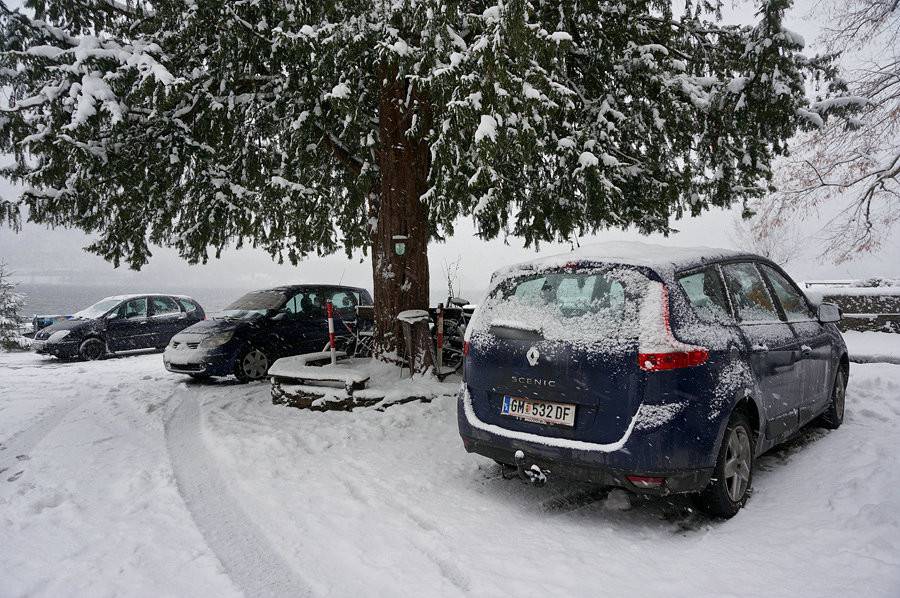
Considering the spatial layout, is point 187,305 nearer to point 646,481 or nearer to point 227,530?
point 227,530

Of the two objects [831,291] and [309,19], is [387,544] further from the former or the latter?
[831,291]

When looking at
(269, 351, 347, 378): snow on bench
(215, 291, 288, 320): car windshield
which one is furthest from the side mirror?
(215, 291, 288, 320): car windshield

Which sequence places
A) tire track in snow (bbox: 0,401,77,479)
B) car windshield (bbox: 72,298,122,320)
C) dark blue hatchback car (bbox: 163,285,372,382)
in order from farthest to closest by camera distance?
car windshield (bbox: 72,298,122,320)
dark blue hatchback car (bbox: 163,285,372,382)
tire track in snow (bbox: 0,401,77,479)

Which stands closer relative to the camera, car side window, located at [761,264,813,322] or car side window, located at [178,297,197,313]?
car side window, located at [761,264,813,322]

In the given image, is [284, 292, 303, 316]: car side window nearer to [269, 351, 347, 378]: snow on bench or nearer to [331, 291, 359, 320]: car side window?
[331, 291, 359, 320]: car side window

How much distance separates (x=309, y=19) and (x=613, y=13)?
4.15 metres

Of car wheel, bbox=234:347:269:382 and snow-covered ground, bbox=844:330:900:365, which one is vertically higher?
snow-covered ground, bbox=844:330:900:365

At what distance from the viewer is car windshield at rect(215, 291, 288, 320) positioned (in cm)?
980

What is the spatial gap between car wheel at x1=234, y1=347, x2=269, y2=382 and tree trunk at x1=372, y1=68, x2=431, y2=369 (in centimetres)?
285

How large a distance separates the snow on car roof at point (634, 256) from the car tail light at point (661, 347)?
0.35 metres

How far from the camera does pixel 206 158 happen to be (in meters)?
8.23

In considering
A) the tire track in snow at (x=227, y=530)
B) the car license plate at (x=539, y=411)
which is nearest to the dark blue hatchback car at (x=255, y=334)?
the tire track in snow at (x=227, y=530)

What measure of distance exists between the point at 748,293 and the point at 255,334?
310 inches

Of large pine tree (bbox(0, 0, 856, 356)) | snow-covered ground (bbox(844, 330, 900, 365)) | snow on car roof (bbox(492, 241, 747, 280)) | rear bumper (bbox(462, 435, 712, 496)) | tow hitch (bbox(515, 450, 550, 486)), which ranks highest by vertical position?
large pine tree (bbox(0, 0, 856, 356))
